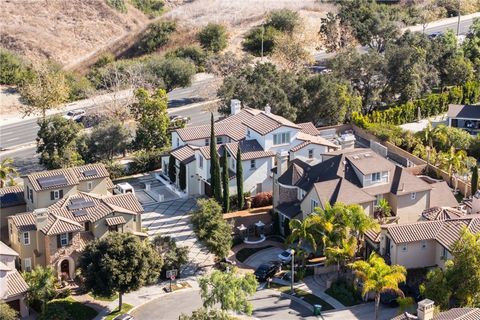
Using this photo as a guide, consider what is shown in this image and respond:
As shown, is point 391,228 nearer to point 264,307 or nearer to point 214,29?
point 264,307

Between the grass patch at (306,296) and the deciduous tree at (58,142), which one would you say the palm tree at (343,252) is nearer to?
the grass patch at (306,296)

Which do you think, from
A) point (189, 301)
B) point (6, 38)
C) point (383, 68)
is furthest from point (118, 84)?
point (6, 38)

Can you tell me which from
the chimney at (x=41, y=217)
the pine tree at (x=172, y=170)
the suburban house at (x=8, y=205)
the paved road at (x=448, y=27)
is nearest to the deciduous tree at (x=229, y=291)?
the chimney at (x=41, y=217)

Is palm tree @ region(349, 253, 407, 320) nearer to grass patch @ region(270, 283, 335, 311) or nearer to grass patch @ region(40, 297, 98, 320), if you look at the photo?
grass patch @ region(270, 283, 335, 311)

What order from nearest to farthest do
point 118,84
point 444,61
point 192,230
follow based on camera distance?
1. point 192,230
2. point 118,84
3. point 444,61

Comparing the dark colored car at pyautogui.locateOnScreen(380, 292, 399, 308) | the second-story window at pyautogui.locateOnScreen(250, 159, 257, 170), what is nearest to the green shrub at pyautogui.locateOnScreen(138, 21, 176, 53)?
the second-story window at pyautogui.locateOnScreen(250, 159, 257, 170)

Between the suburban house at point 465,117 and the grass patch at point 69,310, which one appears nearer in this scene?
the grass patch at point 69,310

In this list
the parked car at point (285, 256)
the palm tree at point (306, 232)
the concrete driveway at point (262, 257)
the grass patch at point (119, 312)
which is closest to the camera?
the grass patch at point (119, 312)
